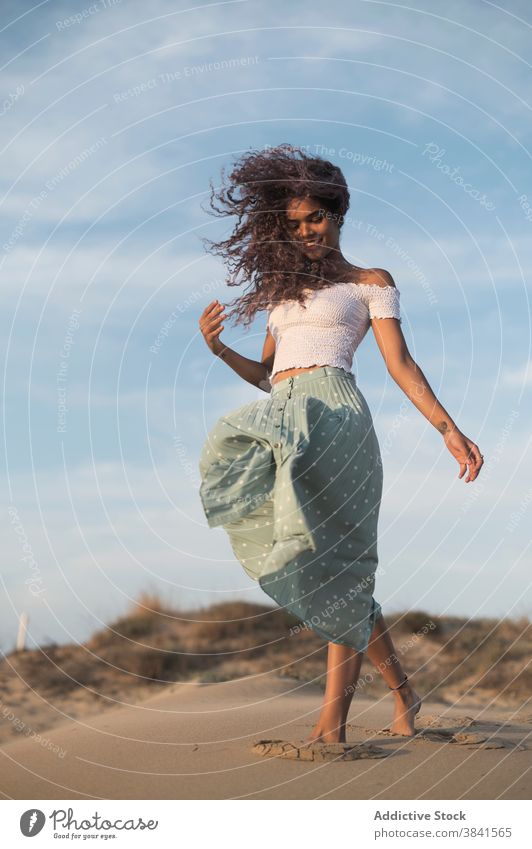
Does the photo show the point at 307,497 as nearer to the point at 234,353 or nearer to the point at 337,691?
the point at 337,691

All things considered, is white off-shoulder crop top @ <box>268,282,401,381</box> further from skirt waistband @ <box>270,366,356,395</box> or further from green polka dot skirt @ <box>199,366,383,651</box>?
green polka dot skirt @ <box>199,366,383,651</box>

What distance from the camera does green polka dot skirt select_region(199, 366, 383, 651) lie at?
5246mm

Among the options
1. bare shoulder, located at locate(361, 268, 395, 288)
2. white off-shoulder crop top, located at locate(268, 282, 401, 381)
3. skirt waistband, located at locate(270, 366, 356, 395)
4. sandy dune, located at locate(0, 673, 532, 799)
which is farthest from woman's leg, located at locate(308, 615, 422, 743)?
bare shoulder, located at locate(361, 268, 395, 288)

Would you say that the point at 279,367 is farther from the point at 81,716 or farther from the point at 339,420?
the point at 81,716

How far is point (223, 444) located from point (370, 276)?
4.98 feet

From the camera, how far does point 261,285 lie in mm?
6211

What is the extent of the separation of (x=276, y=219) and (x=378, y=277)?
789 millimetres

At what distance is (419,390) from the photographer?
5.85 meters

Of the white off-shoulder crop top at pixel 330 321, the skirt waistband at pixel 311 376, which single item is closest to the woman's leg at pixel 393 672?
the skirt waistband at pixel 311 376

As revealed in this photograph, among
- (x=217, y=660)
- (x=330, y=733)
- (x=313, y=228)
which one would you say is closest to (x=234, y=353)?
(x=313, y=228)

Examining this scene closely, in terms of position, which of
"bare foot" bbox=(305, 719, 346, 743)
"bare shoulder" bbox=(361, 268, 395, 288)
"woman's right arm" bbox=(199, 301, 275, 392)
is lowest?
"bare foot" bbox=(305, 719, 346, 743)

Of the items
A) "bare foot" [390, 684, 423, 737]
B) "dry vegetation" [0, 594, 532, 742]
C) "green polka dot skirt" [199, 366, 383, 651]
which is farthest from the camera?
"dry vegetation" [0, 594, 532, 742]

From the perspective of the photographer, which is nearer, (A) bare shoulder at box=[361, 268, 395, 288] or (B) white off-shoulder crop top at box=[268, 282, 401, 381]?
(B) white off-shoulder crop top at box=[268, 282, 401, 381]

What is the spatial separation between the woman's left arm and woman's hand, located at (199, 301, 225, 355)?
997 millimetres
